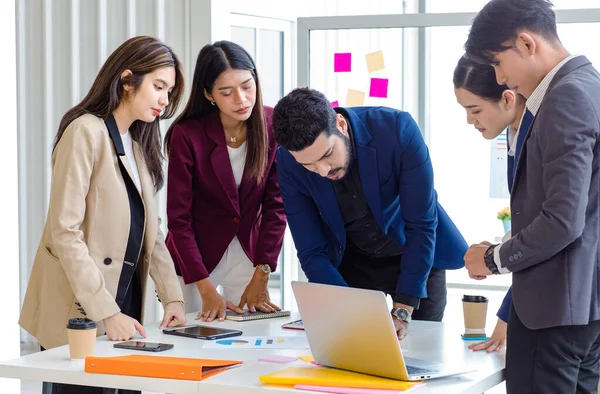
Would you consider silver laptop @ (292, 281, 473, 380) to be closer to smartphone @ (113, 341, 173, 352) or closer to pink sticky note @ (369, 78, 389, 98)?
smartphone @ (113, 341, 173, 352)

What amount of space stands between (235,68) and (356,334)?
121cm

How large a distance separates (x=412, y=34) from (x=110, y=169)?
1886 mm

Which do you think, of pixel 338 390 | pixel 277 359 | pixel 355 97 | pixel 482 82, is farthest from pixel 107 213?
pixel 355 97

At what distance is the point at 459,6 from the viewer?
264 inches

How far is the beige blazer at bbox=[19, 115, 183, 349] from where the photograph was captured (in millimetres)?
2350

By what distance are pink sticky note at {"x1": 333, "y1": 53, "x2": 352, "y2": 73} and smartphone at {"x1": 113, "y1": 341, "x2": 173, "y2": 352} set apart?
199 centimetres

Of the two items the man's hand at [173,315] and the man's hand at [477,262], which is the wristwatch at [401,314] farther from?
the man's hand at [173,315]

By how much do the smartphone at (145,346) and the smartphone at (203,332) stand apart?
0.14 metres

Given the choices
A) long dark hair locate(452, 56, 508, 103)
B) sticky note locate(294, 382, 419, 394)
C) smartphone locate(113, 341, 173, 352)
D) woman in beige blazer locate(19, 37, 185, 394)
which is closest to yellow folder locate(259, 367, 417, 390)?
sticky note locate(294, 382, 419, 394)

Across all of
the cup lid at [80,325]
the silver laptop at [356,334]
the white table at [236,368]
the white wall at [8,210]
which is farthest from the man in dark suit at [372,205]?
the white wall at [8,210]

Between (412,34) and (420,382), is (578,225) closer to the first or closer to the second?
(420,382)

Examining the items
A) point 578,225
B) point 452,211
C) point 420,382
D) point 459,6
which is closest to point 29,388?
point 452,211

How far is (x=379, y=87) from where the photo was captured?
3.91 meters

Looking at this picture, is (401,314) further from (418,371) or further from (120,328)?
(120,328)
